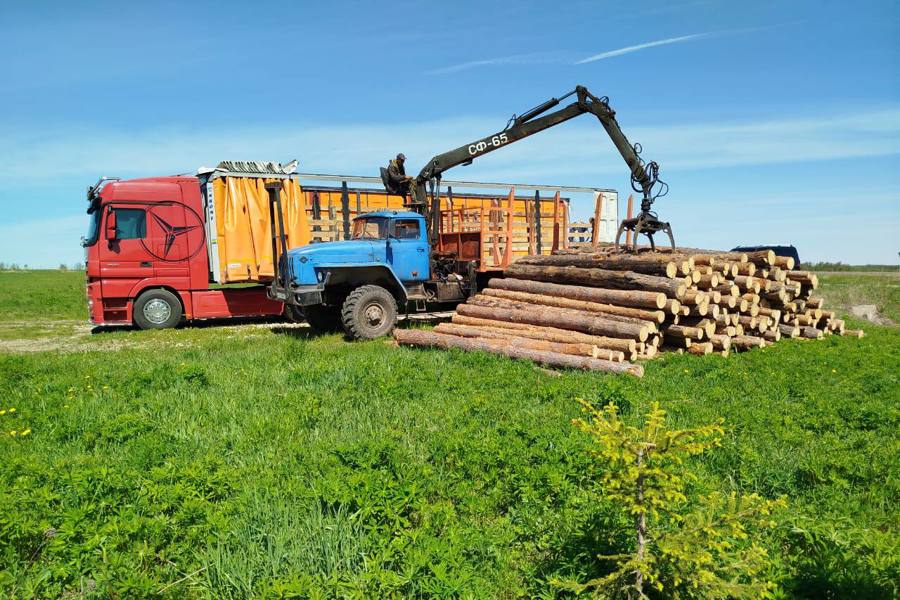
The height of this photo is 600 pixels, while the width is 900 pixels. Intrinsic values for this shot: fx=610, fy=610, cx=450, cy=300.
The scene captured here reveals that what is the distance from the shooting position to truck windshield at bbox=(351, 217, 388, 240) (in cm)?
1376

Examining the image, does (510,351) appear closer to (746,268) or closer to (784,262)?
(746,268)

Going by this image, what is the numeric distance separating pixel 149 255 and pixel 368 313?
626cm

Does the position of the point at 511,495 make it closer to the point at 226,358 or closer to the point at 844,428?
the point at 844,428

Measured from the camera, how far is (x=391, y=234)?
13742 millimetres

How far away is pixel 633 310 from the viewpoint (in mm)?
10930

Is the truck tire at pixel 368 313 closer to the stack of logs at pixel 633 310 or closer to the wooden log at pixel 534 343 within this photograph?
the stack of logs at pixel 633 310

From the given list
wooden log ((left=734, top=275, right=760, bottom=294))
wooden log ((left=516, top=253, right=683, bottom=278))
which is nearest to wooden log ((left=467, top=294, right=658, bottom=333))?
wooden log ((left=516, top=253, right=683, bottom=278))

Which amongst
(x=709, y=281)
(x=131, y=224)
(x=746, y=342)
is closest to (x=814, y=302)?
(x=746, y=342)

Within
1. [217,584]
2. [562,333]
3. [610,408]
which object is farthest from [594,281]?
[217,584]

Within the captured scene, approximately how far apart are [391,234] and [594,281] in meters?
4.61

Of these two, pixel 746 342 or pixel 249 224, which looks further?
pixel 249 224

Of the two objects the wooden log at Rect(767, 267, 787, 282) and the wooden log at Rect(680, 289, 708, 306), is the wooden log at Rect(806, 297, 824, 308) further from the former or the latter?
the wooden log at Rect(680, 289, 708, 306)

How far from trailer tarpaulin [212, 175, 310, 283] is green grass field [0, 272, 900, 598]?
6.63 metres

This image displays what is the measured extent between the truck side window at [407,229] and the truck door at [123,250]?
638cm
